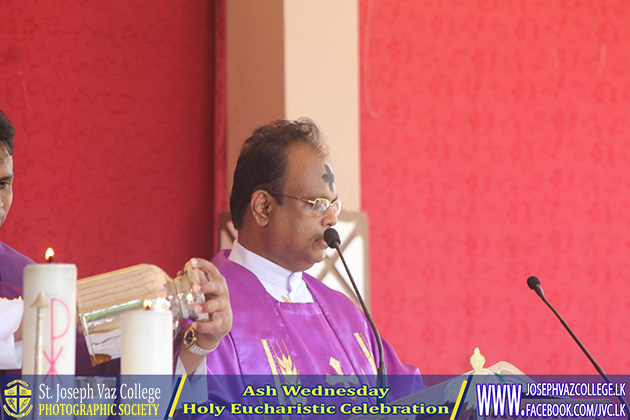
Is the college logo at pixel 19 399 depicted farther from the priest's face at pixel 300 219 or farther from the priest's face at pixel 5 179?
the priest's face at pixel 300 219

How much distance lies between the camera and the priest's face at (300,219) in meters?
2.75

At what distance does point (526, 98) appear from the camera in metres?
4.88

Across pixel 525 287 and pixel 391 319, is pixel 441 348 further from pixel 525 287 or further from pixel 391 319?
pixel 525 287

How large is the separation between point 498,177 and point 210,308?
11.6ft

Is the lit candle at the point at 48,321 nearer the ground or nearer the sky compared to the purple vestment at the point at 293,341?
nearer the sky

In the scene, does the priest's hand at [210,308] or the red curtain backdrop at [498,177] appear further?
the red curtain backdrop at [498,177]

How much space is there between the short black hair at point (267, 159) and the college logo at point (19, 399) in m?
1.51

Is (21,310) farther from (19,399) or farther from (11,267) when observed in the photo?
(11,267)

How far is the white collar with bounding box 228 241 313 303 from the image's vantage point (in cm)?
279

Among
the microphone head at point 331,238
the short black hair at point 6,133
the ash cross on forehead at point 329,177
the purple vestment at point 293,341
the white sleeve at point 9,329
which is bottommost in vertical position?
the purple vestment at point 293,341

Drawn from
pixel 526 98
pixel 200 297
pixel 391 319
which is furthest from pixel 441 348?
pixel 200 297

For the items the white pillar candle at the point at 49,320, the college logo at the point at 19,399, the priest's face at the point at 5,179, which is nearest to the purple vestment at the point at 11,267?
the priest's face at the point at 5,179

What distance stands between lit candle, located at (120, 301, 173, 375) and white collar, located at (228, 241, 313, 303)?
1636mm

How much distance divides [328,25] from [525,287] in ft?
6.50
